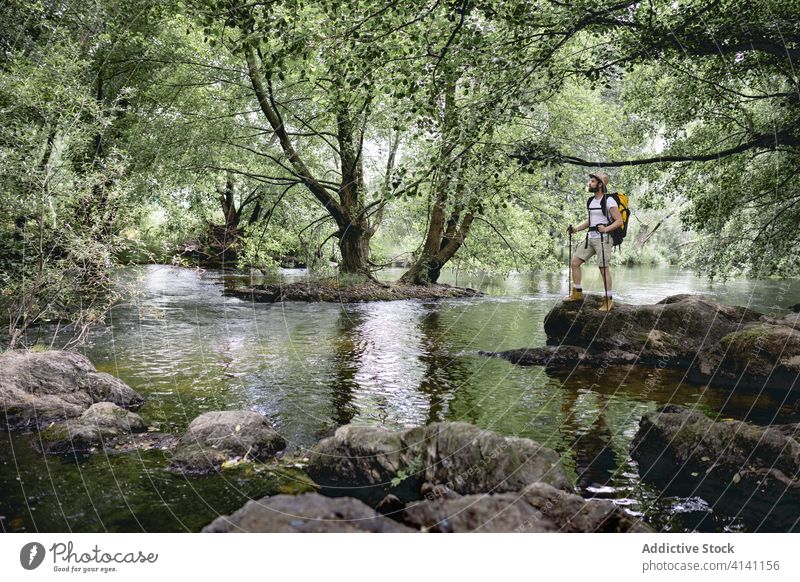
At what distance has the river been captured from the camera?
175 inches

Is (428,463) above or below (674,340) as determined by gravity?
below

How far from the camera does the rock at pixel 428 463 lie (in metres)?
4.50

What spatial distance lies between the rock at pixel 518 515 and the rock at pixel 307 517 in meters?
0.36

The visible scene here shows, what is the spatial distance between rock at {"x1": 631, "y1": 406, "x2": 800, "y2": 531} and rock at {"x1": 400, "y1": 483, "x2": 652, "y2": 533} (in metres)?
1.58

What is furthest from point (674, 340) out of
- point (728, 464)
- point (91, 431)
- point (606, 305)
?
point (91, 431)

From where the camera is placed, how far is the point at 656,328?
10.3m

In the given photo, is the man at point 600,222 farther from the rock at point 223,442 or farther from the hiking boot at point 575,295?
the rock at point 223,442

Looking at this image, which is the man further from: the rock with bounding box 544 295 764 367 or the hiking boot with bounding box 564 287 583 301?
the rock with bounding box 544 295 764 367

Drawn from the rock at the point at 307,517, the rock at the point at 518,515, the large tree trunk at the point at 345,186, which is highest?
the large tree trunk at the point at 345,186

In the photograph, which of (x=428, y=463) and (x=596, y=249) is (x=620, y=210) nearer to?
(x=596, y=249)

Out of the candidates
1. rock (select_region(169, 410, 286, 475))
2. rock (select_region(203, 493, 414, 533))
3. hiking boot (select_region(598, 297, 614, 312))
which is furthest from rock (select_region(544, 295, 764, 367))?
rock (select_region(203, 493, 414, 533))

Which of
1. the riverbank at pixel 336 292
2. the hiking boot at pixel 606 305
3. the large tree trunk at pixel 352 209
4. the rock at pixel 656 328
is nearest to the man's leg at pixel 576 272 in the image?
the hiking boot at pixel 606 305

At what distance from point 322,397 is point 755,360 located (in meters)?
6.86
